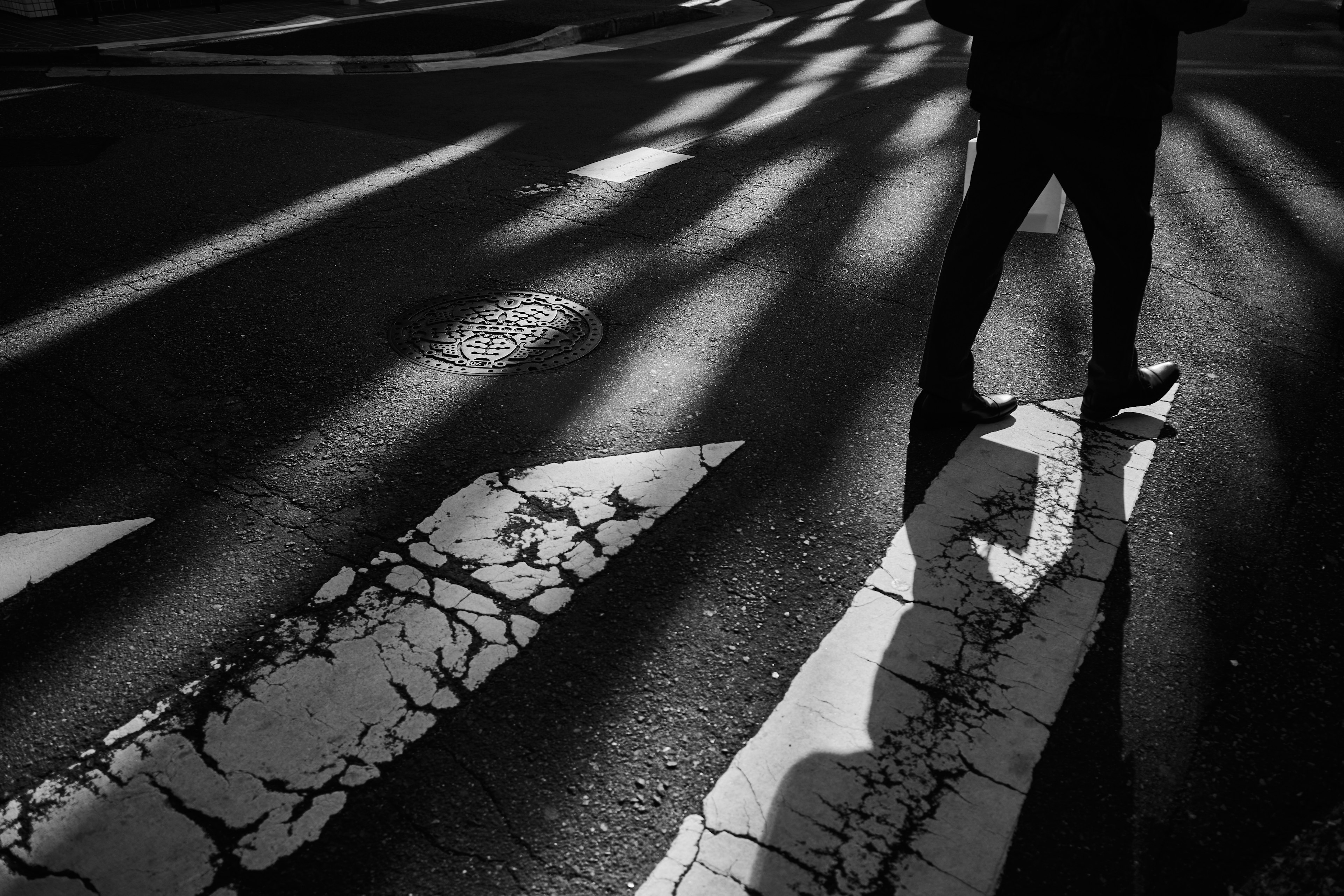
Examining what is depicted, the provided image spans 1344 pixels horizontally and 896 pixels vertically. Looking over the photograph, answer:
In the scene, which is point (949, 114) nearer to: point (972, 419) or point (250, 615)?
point (972, 419)

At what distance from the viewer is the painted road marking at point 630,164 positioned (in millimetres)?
6551

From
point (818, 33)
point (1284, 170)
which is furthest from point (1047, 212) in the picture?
point (818, 33)

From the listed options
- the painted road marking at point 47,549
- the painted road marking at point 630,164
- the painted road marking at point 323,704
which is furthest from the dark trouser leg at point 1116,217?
→ the painted road marking at point 630,164

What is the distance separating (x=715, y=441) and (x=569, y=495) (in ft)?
2.02

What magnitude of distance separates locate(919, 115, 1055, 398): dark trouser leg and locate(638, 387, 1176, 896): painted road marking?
1.15ft

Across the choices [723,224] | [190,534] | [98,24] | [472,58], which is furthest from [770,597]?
[98,24]

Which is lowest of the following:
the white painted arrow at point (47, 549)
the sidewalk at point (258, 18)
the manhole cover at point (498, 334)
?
the white painted arrow at point (47, 549)

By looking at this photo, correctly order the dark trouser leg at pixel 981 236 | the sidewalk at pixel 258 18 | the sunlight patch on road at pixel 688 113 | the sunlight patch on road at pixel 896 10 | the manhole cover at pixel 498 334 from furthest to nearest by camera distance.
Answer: the sunlight patch on road at pixel 896 10, the sidewalk at pixel 258 18, the sunlight patch on road at pixel 688 113, the manhole cover at pixel 498 334, the dark trouser leg at pixel 981 236

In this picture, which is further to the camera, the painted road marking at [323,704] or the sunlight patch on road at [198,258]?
the sunlight patch on road at [198,258]

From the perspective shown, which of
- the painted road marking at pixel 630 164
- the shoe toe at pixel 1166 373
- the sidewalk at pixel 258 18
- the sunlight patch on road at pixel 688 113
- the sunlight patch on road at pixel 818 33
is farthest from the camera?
the sunlight patch on road at pixel 818 33

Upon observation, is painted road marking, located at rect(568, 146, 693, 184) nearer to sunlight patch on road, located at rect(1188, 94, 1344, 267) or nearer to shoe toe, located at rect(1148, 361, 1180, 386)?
shoe toe, located at rect(1148, 361, 1180, 386)

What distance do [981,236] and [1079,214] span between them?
34cm

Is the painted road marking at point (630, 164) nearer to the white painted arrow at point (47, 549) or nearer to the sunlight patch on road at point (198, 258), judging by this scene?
the sunlight patch on road at point (198, 258)

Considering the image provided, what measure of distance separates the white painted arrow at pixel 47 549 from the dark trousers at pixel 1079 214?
8.91 feet
